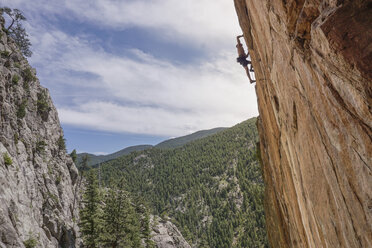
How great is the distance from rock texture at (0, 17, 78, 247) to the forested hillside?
196 ft

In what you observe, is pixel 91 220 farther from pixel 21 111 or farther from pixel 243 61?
pixel 243 61

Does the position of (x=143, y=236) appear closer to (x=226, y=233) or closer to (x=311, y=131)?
(x=311, y=131)

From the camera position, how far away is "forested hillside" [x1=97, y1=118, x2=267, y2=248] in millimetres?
107350

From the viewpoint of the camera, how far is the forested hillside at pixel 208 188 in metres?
107

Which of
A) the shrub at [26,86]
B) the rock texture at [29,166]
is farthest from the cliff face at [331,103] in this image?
the shrub at [26,86]

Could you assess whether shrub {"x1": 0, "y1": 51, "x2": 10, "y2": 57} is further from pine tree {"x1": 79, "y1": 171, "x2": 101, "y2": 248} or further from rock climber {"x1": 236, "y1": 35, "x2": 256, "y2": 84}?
rock climber {"x1": 236, "y1": 35, "x2": 256, "y2": 84}

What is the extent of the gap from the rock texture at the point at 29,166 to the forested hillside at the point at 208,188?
196 feet

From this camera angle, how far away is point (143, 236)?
47188 millimetres

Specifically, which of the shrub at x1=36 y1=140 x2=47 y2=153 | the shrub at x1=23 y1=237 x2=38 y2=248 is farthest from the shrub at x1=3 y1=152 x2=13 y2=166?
the shrub at x1=36 y1=140 x2=47 y2=153

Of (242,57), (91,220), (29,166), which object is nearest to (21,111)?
(29,166)

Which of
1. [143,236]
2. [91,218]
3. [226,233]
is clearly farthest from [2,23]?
[226,233]

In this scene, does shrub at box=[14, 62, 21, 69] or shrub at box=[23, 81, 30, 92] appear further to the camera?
shrub at box=[23, 81, 30, 92]

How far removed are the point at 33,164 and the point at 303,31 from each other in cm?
3924

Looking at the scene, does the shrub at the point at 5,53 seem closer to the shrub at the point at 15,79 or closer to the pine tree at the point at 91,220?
the shrub at the point at 15,79
